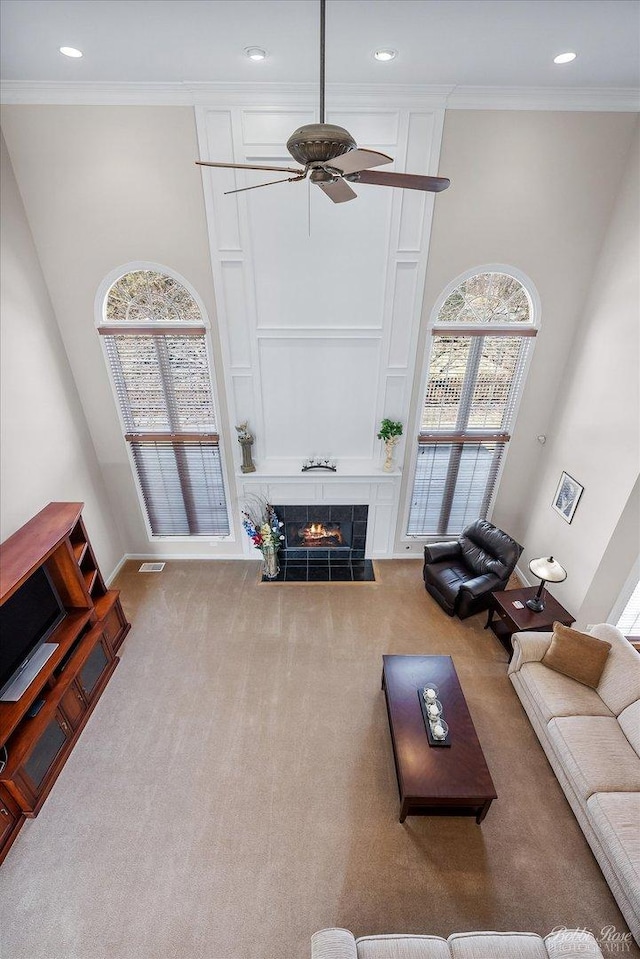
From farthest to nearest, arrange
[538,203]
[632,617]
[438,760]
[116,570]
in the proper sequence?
[116,570], [632,617], [538,203], [438,760]

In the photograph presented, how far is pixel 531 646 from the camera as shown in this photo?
4.03m

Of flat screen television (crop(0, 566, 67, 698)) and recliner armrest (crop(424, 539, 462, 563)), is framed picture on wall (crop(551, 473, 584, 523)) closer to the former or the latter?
recliner armrest (crop(424, 539, 462, 563))

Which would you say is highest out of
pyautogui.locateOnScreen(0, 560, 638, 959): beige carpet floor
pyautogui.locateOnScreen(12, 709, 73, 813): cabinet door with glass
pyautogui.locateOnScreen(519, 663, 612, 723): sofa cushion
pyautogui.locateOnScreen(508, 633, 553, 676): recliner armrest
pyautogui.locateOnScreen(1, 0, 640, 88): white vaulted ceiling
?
pyautogui.locateOnScreen(1, 0, 640, 88): white vaulted ceiling

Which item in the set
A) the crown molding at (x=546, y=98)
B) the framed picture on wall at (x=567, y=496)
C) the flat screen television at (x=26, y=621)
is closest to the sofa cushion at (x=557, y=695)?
the framed picture on wall at (x=567, y=496)

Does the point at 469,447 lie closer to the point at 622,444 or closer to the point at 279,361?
the point at 622,444

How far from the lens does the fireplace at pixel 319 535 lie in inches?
233

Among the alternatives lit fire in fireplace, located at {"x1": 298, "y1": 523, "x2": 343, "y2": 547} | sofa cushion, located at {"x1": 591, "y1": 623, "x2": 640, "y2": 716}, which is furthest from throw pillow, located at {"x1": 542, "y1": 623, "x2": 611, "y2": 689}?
lit fire in fireplace, located at {"x1": 298, "y1": 523, "x2": 343, "y2": 547}

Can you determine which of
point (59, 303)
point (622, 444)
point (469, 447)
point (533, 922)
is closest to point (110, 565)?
point (59, 303)

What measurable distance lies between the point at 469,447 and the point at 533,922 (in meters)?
4.38

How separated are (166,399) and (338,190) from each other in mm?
3452

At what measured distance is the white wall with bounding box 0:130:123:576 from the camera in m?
3.90

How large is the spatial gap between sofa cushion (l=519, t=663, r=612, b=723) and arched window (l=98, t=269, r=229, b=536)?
408 centimetres

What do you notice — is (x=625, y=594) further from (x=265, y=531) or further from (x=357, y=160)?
(x=357, y=160)

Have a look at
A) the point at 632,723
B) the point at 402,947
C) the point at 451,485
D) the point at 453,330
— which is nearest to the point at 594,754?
the point at 632,723
